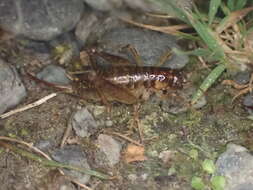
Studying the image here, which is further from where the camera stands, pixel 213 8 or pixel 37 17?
pixel 37 17

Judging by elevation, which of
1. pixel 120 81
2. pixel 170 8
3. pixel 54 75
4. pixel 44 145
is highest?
pixel 170 8

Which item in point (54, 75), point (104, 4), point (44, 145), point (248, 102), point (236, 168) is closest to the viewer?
point (236, 168)

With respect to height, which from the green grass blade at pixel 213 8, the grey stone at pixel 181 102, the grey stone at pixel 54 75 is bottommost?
the grey stone at pixel 54 75

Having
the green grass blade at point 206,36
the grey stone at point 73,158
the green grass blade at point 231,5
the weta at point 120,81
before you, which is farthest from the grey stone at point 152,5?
the grey stone at point 73,158

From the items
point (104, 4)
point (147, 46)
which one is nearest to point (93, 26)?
point (104, 4)

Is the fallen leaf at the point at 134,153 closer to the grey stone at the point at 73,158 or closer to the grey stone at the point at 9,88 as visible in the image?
the grey stone at the point at 73,158

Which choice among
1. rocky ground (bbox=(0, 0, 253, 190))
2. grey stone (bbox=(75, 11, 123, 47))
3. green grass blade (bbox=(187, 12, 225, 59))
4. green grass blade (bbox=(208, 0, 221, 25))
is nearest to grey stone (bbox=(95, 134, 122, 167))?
rocky ground (bbox=(0, 0, 253, 190))

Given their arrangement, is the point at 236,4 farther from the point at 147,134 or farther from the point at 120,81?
the point at 147,134
